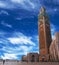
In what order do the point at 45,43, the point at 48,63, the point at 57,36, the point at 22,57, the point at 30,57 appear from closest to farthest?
1. the point at 48,63
2. the point at 57,36
3. the point at 30,57
4. the point at 22,57
5. the point at 45,43

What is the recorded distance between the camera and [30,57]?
99.3m

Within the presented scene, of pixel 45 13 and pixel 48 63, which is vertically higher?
pixel 45 13

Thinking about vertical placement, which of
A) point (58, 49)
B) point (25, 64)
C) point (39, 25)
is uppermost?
point (39, 25)

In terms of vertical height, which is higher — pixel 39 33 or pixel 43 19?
pixel 43 19

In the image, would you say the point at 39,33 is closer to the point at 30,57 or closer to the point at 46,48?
the point at 46,48

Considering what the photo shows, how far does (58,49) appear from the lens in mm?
73938

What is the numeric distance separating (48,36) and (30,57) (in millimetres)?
27155

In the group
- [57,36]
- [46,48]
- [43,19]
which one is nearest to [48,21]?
[43,19]

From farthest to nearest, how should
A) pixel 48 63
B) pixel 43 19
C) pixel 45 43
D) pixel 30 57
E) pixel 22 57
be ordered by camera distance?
pixel 43 19, pixel 45 43, pixel 22 57, pixel 30 57, pixel 48 63

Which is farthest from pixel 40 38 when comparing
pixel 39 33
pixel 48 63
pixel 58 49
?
pixel 48 63

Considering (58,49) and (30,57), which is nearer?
(58,49)

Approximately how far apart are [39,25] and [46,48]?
729 inches

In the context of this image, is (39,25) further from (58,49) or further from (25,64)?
(25,64)

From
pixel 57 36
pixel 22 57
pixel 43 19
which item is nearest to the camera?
pixel 57 36
